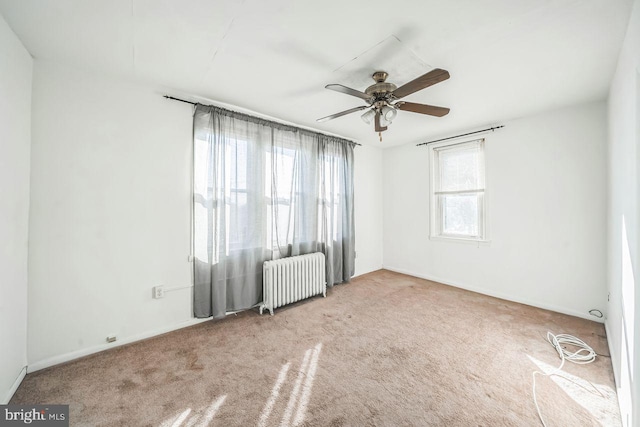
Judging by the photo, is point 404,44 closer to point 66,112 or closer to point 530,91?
point 530,91

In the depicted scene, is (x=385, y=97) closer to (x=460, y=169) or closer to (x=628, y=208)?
(x=628, y=208)

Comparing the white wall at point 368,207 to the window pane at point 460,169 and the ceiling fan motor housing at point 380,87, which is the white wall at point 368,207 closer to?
the window pane at point 460,169

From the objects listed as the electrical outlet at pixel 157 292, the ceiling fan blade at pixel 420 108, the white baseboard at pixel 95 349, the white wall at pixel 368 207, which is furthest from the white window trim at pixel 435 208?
the electrical outlet at pixel 157 292

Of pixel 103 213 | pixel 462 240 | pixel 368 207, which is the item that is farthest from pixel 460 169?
pixel 103 213

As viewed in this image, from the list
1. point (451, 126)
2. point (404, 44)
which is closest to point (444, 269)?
point (451, 126)

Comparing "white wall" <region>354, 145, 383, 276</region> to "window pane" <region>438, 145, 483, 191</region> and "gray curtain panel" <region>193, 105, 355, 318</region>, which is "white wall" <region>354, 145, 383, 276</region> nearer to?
"gray curtain panel" <region>193, 105, 355, 318</region>

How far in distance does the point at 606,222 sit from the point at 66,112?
5499 mm

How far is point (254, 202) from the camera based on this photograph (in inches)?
117

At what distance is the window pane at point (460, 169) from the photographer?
12.1 ft

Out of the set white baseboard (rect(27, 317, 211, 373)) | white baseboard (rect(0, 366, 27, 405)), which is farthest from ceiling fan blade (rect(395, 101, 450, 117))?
white baseboard (rect(0, 366, 27, 405))

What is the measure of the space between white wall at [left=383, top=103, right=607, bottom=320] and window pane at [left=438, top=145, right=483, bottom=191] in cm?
19

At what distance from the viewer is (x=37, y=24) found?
1553 millimetres

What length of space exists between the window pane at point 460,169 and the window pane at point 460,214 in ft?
0.55

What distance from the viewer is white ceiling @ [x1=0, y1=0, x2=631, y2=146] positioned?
1438mm
